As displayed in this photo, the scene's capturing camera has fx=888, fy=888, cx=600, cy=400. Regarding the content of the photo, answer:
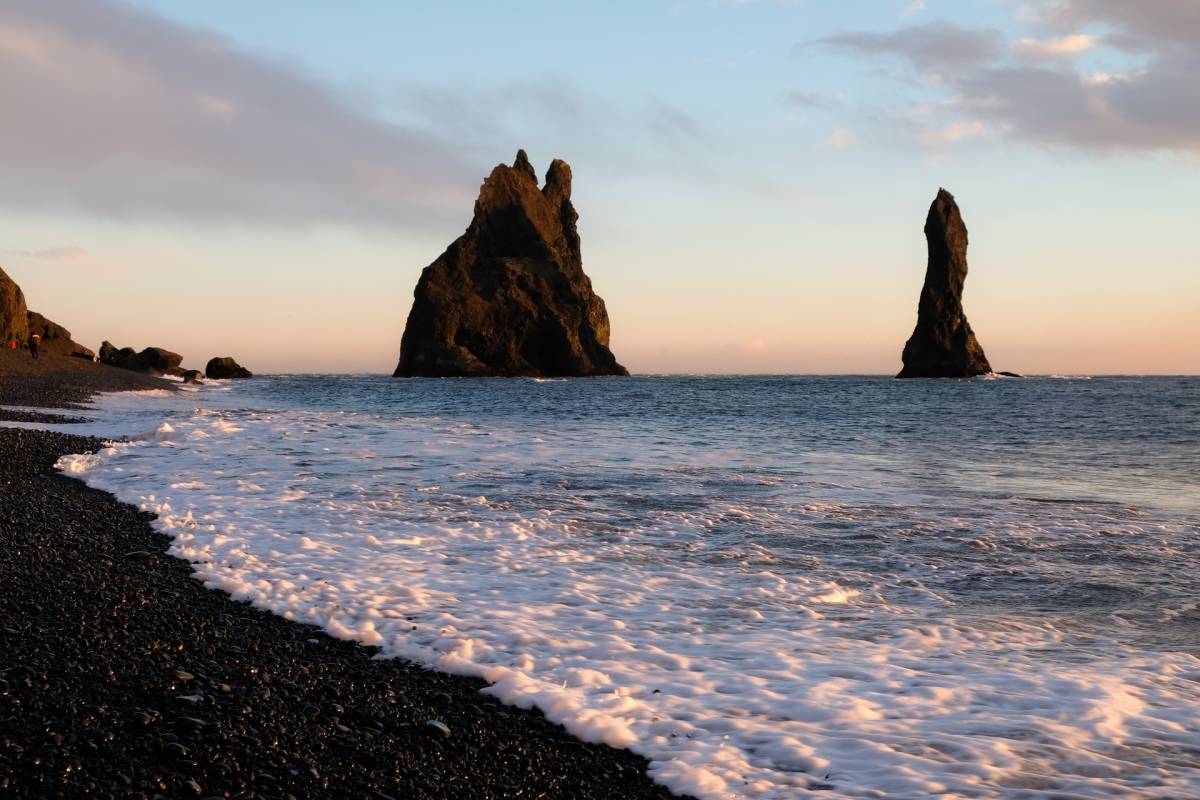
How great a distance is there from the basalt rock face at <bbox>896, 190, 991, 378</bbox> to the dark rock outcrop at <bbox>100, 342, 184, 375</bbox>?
105m

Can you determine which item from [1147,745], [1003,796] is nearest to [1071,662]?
[1147,745]

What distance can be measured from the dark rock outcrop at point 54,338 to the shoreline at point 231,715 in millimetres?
82036

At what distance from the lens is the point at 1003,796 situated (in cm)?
494

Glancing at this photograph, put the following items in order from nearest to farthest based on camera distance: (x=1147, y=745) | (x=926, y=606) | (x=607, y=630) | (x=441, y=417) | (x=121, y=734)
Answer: (x=121, y=734), (x=1147, y=745), (x=607, y=630), (x=926, y=606), (x=441, y=417)

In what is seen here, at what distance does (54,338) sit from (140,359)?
7903 millimetres

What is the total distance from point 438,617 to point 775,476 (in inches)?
507

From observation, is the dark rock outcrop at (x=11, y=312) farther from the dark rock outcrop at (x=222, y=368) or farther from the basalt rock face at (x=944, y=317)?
the basalt rock face at (x=944, y=317)

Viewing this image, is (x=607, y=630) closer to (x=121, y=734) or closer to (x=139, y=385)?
(x=121, y=734)

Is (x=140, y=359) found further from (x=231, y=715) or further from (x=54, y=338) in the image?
(x=231, y=715)

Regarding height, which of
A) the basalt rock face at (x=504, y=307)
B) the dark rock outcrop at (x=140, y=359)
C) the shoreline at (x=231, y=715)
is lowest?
the shoreline at (x=231, y=715)

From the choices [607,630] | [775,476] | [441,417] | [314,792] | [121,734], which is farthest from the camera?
[441,417]

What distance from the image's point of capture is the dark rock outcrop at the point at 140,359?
282 feet

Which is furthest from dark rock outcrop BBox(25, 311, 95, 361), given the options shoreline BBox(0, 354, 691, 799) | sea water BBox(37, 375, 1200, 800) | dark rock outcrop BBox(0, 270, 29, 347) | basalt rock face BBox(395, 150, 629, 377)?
shoreline BBox(0, 354, 691, 799)

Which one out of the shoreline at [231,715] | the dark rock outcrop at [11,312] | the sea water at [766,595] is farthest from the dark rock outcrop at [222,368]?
the shoreline at [231,715]
